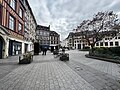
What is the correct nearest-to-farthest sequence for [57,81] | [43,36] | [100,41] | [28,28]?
1. [57,81]
2. [100,41]
3. [28,28]
4. [43,36]

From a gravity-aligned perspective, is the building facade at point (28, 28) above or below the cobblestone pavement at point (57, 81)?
above

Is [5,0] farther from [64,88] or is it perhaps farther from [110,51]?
[110,51]

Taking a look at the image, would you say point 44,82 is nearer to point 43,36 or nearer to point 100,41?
point 100,41

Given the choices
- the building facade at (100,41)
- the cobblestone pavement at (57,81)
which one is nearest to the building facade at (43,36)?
the building facade at (100,41)

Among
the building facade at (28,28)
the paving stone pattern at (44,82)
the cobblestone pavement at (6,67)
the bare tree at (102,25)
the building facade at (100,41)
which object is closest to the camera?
the paving stone pattern at (44,82)

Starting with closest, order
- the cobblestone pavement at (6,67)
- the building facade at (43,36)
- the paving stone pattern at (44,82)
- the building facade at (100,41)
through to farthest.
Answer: the paving stone pattern at (44,82)
the cobblestone pavement at (6,67)
the building facade at (100,41)
the building facade at (43,36)

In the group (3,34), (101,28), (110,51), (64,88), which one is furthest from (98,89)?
(101,28)

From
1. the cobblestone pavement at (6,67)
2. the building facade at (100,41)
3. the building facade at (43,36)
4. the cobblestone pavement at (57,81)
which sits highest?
the building facade at (43,36)

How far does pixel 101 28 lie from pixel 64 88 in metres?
17.7

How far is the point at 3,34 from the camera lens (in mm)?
14805

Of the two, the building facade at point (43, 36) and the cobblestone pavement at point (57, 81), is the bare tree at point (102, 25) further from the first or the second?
the building facade at point (43, 36)

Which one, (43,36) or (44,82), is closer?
(44,82)

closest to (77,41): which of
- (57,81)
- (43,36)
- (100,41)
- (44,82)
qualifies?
(43,36)

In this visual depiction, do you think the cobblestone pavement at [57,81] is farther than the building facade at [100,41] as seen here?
No
